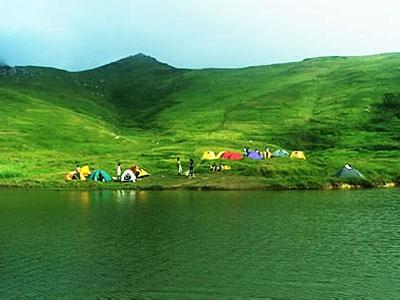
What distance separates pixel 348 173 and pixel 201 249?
5469 cm

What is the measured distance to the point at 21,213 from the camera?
63406 millimetres

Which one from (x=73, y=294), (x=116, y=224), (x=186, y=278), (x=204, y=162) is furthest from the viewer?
(x=204, y=162)

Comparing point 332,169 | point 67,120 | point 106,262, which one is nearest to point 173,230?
point 106,262

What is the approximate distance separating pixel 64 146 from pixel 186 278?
11675cm

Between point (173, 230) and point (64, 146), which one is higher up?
point (64, 146)

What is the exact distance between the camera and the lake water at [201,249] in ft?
112

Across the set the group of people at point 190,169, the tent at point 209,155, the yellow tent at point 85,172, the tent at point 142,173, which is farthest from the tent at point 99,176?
the tent at point 209,155

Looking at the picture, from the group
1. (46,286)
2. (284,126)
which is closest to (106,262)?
(46,286)

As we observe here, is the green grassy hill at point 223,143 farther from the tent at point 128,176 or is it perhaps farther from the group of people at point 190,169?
the tent at point 128,176

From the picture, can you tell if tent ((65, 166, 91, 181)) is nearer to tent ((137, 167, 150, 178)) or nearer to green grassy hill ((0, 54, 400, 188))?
green grassy hill ((0, 54, 400, 188))

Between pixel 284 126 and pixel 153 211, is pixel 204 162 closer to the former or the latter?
pixel 153 211

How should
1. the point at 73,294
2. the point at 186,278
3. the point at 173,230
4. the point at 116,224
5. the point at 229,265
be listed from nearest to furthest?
the point at 73,294 → the point at 186,278 → the point at 229,265 → the point at 173,230 → the point at 116,224

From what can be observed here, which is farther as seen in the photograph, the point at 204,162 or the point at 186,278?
the point at 204,162

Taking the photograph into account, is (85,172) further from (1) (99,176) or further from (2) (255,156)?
(2) (255,156)
